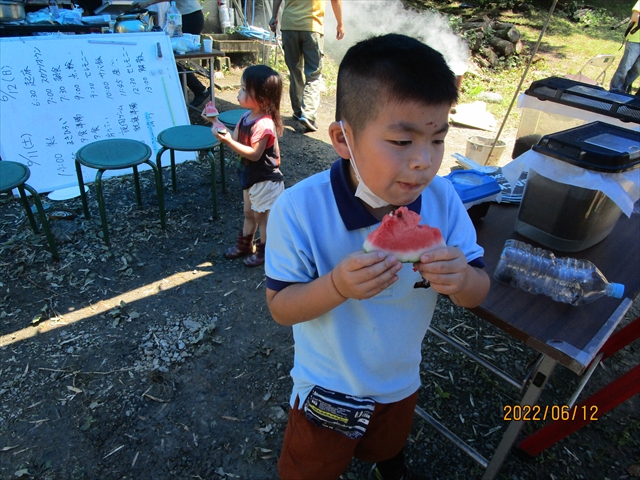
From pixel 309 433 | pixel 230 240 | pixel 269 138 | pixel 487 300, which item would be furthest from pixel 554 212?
pixel 230 240

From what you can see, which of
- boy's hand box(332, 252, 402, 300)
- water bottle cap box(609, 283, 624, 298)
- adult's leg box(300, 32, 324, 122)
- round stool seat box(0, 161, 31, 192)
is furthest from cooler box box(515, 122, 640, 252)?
adult's leg box(300, 32, 324, 122)

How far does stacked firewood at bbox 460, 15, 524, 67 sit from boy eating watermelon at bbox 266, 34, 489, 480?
37.3ft

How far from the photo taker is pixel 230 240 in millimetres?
4531

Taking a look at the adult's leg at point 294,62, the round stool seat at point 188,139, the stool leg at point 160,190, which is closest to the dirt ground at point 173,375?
the stool leg at point 160,190

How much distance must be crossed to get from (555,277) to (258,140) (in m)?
2.53

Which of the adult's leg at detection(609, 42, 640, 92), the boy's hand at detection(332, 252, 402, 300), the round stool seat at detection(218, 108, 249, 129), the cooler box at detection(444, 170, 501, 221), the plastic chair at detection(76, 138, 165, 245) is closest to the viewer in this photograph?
the boy's hand at detection(332, 252, 402, 300)

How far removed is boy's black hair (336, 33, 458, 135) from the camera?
1261 mm

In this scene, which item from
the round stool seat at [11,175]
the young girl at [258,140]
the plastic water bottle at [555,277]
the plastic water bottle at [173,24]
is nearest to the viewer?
the plastic water bottle at [555,277]

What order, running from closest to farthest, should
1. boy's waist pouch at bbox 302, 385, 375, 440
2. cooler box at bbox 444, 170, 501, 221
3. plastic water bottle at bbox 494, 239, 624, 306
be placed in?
boy's waist pouch at bbox 302, 385, 375, 440 < plastic water bottle at bbox 494, 239, 624, 306 < cooler box at bbox 444, 170, 501, 221

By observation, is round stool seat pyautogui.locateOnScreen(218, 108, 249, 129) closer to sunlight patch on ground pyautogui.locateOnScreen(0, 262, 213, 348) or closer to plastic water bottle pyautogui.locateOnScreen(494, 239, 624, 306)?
sunlight patch on ground pyautogui.locateOnScreen(0, 262, 213, 348)

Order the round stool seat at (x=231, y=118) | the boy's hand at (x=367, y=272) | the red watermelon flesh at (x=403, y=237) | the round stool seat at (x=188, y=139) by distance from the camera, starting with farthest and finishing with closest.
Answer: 1. the round stool seat at (x=231, y=118)
2. the round stool seat at (x=188, y=139)
3. the red watermelon flesh at (x=403, y=237)
4. the boy's hand at (x=367, y=272)

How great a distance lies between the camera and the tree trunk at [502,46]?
11297mm

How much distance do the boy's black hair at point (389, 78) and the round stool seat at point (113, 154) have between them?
3220 mm
